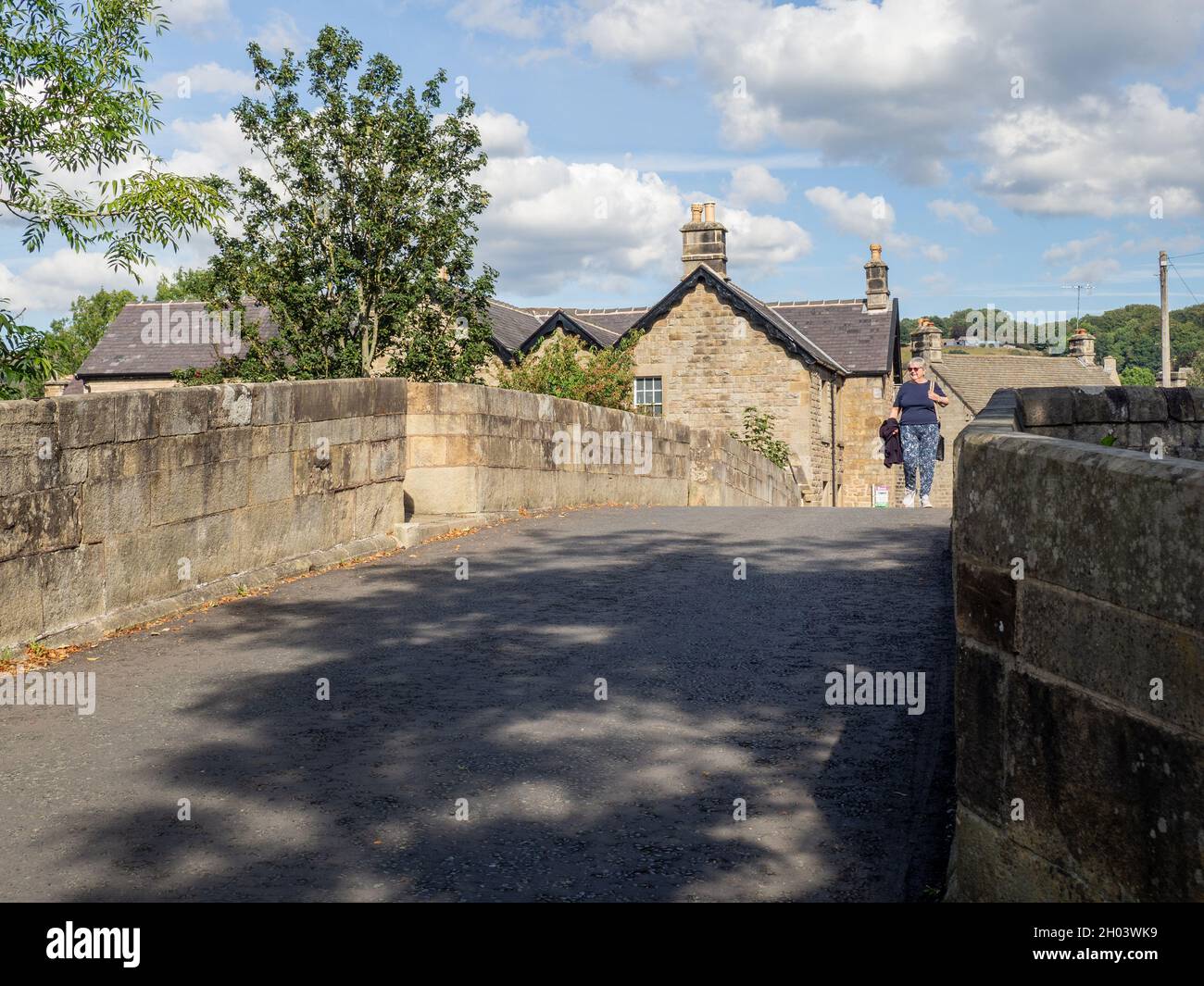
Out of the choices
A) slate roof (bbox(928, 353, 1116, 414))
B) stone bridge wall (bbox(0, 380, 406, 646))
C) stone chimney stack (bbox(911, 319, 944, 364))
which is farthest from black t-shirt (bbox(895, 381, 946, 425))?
stone chimney stack (bbox(911, 319, 944, 364))

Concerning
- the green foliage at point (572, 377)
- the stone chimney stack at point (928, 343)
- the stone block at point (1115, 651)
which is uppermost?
the stone chimney stack at point (928, 343)

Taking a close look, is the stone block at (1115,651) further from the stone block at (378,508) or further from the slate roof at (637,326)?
the slate roof at (637,326)

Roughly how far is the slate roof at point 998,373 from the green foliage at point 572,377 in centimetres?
2766

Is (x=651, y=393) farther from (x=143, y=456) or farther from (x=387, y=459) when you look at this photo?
(x=143, y=456)

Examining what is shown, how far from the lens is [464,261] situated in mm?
25266

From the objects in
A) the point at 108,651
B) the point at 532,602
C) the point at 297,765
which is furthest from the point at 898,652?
the point at 108,651

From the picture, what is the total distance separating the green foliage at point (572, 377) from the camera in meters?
21.3

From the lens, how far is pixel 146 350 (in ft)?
147

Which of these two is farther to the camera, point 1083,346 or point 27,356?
point 1083,346

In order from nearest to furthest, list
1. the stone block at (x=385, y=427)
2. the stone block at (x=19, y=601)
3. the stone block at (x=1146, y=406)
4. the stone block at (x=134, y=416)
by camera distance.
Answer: the stone block at (x=19, y=601), the stone block at (x=134, y=416), the stone block at (x=1146, y=406), the stone block at (x=385, y=427)

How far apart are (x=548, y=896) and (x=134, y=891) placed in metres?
1.25

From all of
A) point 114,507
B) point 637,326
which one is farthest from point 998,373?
point 114,507

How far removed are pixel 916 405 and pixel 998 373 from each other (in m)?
41.7

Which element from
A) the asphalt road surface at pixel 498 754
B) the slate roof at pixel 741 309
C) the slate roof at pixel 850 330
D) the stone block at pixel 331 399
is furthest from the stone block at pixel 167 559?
the slate roof at pixel 850 330
